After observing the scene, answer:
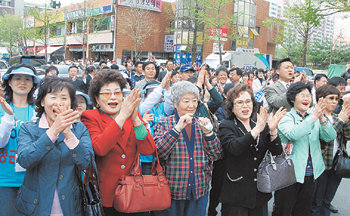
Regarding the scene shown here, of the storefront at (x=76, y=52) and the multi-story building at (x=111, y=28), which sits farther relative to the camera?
the storefront at (x=76, y=52)

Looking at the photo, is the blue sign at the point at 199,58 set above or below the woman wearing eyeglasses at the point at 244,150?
above

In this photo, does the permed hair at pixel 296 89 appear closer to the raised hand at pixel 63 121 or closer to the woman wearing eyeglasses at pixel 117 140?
the woman wearing eyeglasses at pixel 117 140

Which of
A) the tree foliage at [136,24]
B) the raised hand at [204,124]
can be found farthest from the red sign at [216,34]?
the raised hand at [204,124]

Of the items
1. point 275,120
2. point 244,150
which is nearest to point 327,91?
point 275,120

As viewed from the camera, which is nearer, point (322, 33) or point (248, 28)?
point (248, 28)

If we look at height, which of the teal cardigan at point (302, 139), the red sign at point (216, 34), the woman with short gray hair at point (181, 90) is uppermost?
the red sign at point (216, 34)

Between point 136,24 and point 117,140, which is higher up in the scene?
point 136,24

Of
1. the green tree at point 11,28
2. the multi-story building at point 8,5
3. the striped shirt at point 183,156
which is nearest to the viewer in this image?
the striped shirt at point 183,156

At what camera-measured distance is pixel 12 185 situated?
2564 millimetres

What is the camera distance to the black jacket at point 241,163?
9.82ft

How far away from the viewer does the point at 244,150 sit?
116 inches

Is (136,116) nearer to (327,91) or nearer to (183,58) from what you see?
(327,91)

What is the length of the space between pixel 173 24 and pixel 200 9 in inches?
457

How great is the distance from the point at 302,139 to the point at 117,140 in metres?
2.27
